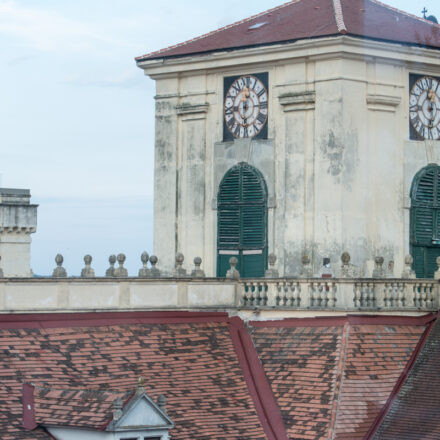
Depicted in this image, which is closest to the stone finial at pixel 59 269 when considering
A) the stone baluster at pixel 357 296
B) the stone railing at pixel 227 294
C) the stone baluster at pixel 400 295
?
the stone railing at pixel 227 294

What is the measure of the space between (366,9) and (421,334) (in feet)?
31.4

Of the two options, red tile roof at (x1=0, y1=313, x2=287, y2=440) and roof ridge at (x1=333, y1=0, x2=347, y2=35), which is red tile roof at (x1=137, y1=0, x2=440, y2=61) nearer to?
roof ridge at (x1=333, y1=0, x2=347, y2=35)

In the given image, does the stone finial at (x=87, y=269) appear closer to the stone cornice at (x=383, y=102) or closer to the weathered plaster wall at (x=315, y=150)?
the weathered plaster wall at (x=315, y=150)

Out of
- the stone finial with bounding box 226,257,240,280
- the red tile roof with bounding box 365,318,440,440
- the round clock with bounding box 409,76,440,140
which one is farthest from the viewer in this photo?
the round clock with bounding box 409,76,440,140

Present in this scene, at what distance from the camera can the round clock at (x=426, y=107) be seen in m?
34.2

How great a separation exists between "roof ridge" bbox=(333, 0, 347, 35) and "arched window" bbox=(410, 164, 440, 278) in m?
4.63

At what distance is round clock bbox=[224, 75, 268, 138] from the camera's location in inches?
1341

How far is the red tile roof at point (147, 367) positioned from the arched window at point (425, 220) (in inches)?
247

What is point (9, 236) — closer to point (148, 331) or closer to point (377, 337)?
point (148, 331)

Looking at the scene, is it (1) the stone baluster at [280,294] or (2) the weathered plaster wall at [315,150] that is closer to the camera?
(1) the stone baluster at [280,294]

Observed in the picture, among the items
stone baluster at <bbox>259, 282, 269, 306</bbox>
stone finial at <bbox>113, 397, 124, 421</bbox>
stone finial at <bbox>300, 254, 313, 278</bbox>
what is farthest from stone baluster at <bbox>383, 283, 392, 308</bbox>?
stone finial at <bbox>113, 397, 124, 421</bbox>

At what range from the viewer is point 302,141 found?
3306 centimetres

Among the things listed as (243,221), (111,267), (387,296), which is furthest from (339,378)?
(243,221)

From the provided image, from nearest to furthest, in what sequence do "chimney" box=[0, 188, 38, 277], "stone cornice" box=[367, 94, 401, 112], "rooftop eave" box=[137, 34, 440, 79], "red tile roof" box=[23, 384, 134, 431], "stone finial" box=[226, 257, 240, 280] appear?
"red tile roof" box=[23, 384, 134, 431] < "stone finial" box=[226, 257, 240, 280] < "rooftop eave" box=[137, 34, 440, 79] < "stone cornice" box=[367, 94, 401, 112] < "chimney" box=[0, 188, 38, 277]
